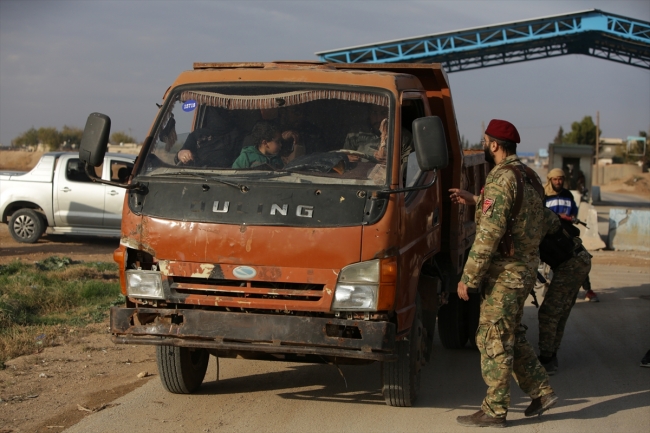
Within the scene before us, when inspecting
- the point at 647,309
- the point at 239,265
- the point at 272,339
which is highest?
the point at 239,265

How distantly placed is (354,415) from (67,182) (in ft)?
36.5

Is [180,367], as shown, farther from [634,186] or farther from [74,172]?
[634,186]

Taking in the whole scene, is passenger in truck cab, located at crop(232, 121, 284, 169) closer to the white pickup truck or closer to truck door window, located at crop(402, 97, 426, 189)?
truck door window, located at crop(402, 97, 426, 189)

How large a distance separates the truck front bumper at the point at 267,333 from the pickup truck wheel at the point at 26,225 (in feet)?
36.6

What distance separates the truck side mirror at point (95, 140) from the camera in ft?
17.7

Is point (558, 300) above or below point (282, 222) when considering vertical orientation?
below

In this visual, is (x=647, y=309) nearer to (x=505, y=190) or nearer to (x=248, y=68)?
(x=505, y=190)

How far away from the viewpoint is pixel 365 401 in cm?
589

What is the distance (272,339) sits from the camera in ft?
15.9

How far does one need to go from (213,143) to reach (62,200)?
10.5 m

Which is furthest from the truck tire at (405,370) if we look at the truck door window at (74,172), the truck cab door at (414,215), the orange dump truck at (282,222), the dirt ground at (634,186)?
the dirt ground at (634,186)

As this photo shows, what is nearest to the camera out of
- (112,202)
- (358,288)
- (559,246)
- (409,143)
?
(358,288)

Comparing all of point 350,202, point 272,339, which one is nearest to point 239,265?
point 272,339

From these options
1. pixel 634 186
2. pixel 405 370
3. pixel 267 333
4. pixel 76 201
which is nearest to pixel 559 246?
pixel 405 370
